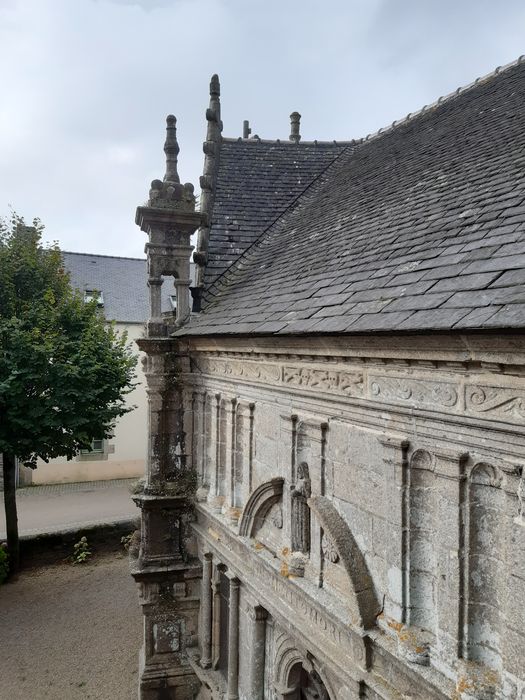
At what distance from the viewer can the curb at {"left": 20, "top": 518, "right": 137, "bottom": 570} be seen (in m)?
14.0

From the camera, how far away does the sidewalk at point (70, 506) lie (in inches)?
639

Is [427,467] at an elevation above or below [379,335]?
below

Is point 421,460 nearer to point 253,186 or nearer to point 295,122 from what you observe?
point 253,186

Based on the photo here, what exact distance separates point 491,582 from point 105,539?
13.8 metres

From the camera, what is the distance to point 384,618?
404 cm

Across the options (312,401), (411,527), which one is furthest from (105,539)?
(411,527)

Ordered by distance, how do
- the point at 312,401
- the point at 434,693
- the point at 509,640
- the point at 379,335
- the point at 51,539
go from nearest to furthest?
the point at 509,640, the point at 434,693, the point at 379,335, the point at 312,401, the point at 51,539

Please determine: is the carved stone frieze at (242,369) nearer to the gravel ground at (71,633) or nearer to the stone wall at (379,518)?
the stone wall at (379,518)

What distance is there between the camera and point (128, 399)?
22.5 metres

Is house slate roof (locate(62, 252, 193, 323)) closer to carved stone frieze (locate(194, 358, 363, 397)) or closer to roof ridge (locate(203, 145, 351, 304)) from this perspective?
roof ridge (locate(203, 145, 351, 304))

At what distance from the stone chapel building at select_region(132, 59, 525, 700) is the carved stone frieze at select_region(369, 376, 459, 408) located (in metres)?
0.02

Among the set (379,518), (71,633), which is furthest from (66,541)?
(379,518)

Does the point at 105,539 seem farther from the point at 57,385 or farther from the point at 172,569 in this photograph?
the point at 172,569

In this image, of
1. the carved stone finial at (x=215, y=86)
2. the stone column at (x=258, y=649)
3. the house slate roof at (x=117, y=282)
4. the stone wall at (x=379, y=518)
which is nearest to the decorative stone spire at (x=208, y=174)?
the carved stone finial at (x=215, y=86)
